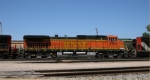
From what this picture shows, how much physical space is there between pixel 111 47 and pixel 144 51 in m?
4.89

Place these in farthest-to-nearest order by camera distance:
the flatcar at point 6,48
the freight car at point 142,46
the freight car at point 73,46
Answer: the freight car at point 142,46, the freight car at point 73,46, the flatcar at point 6,48

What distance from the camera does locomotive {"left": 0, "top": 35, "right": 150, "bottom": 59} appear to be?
27922 millimetres

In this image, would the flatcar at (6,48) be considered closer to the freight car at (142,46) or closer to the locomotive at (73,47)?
the locomotive at (73,47)

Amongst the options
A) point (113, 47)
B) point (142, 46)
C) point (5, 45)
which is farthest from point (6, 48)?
point (142, 46)

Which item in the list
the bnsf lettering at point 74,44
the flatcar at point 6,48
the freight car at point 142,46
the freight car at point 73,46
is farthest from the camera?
the freight car at point 142,46

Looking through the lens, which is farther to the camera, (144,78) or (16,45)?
(16,45)

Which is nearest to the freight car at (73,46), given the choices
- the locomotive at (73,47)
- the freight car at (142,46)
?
the locomotive at (73,47)

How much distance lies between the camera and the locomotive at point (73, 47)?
1099 inches

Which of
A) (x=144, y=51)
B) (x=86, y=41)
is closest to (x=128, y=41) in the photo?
(x=144, y=51)

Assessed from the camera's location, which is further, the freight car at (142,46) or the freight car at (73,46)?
the freight car at (142,46)

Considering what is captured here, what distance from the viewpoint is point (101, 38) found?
30.2 meters

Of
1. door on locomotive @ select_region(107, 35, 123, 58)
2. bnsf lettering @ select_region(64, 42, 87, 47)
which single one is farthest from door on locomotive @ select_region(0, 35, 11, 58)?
door on locomotive @ select_region(107, 35, 123, 58)

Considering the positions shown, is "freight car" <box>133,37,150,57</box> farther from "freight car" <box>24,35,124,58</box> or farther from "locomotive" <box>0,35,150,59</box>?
"freight car" <box>24,35,124,58</box>

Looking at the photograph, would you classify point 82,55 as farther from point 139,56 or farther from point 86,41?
point 139,56
